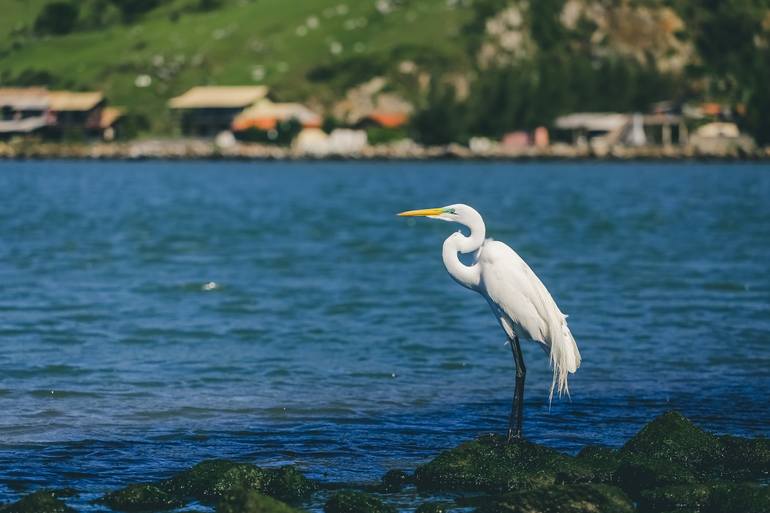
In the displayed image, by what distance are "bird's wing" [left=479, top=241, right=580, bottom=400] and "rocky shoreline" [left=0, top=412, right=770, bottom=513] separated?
1.29 m

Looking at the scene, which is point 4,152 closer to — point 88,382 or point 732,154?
point 732,154

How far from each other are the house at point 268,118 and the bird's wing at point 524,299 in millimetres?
171651

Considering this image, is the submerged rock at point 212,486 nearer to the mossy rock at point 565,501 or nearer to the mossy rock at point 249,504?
the mossy rock at point 249,504

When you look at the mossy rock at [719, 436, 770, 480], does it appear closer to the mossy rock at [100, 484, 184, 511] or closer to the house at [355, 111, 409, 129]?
the mossy rock at [100, 484, 184, 511]

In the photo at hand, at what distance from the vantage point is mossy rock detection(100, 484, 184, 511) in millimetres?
12766

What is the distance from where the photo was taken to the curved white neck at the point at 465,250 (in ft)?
49.8

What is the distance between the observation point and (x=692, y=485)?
12.8 meters

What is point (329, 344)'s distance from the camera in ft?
80.1

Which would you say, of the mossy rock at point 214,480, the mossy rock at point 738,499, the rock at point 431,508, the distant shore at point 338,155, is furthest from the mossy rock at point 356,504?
the distant shore at point 338,155

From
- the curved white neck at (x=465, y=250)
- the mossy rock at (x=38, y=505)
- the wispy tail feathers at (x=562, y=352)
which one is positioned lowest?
the mossy rock at (x=38, y=505)

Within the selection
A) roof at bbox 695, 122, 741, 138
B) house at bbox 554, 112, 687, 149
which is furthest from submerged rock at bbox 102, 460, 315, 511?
roof at bbox 695, 122, 741, 138

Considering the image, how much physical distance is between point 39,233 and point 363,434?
135 feet

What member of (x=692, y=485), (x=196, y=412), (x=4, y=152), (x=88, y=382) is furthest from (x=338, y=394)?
(x=4, y=152)

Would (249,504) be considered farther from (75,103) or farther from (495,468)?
(75,103)
